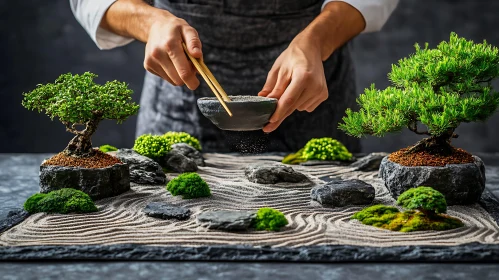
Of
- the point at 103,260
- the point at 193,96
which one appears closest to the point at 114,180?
the point at 103,260

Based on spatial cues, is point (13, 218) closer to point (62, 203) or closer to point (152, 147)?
point (62, 203)

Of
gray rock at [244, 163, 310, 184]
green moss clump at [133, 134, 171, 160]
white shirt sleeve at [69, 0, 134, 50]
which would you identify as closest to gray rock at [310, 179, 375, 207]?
gray rock at [244, 163, 310, 184]

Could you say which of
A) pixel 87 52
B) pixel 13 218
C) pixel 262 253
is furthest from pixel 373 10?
pixel 87 52

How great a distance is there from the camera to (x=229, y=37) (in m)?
4.04

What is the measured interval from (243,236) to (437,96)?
1131 mm

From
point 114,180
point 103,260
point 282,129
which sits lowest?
point 103,260

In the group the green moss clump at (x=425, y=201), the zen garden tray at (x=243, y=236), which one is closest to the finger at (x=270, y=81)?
the zen garden tray at (x=243, y=236)

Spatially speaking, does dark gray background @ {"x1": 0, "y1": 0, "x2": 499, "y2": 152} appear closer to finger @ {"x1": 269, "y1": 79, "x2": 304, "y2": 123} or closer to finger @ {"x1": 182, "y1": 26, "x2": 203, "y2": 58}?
finger @ {"x1": 182, "y1": 26, "x2": 203, "y2": 58}

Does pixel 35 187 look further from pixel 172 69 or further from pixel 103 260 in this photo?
pixel 103 260

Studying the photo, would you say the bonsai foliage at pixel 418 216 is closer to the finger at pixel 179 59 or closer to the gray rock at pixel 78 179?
the finger at pixel 179 59

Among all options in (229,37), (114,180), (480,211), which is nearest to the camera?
(480,211)

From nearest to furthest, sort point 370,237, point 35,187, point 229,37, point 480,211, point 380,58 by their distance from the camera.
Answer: point 370,237 < point 480,211 < point 35,187 < point 229,37 < point 380,58

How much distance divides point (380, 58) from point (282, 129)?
174 centimetres

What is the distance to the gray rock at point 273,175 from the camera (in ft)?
11.0
